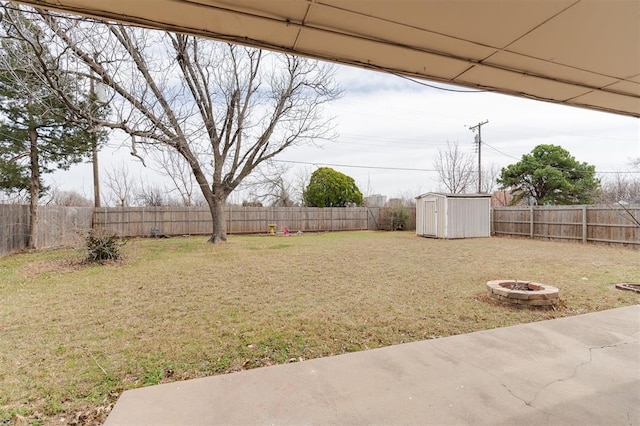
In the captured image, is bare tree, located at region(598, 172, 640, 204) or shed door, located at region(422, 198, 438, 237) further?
bare tree, located at region(598, 172, 640, 204)

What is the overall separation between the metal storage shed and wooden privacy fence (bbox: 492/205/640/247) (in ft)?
3.88

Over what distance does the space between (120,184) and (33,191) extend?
9.33m

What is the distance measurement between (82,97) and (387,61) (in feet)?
27.9

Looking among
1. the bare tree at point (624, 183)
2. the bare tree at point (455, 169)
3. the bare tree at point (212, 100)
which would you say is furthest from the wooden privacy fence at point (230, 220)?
the bare tree at point (624, 183)

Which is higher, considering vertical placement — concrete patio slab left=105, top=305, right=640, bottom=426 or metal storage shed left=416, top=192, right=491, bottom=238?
metal storage shed left=416, top=192, right=491, bottom=238

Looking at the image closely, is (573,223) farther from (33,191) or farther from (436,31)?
(33,191)

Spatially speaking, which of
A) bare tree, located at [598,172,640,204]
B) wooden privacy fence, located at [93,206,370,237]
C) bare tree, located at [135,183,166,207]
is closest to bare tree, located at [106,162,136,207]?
bare tree, located at [135,183,166,207]

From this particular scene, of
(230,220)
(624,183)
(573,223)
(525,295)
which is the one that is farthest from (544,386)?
(624,183)

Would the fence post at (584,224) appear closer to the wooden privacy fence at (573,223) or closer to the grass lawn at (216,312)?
the wooden privacy fence at (573,223)

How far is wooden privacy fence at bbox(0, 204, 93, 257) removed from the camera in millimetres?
8123

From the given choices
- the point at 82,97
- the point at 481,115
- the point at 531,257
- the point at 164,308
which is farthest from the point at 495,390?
the point at 481,115

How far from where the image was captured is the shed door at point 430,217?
13.5 meters

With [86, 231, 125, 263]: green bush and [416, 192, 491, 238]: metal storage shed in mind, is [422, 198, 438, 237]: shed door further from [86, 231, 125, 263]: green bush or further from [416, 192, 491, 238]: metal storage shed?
[86, 231, 125, 263]: green bush

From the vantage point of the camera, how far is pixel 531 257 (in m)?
7.91
